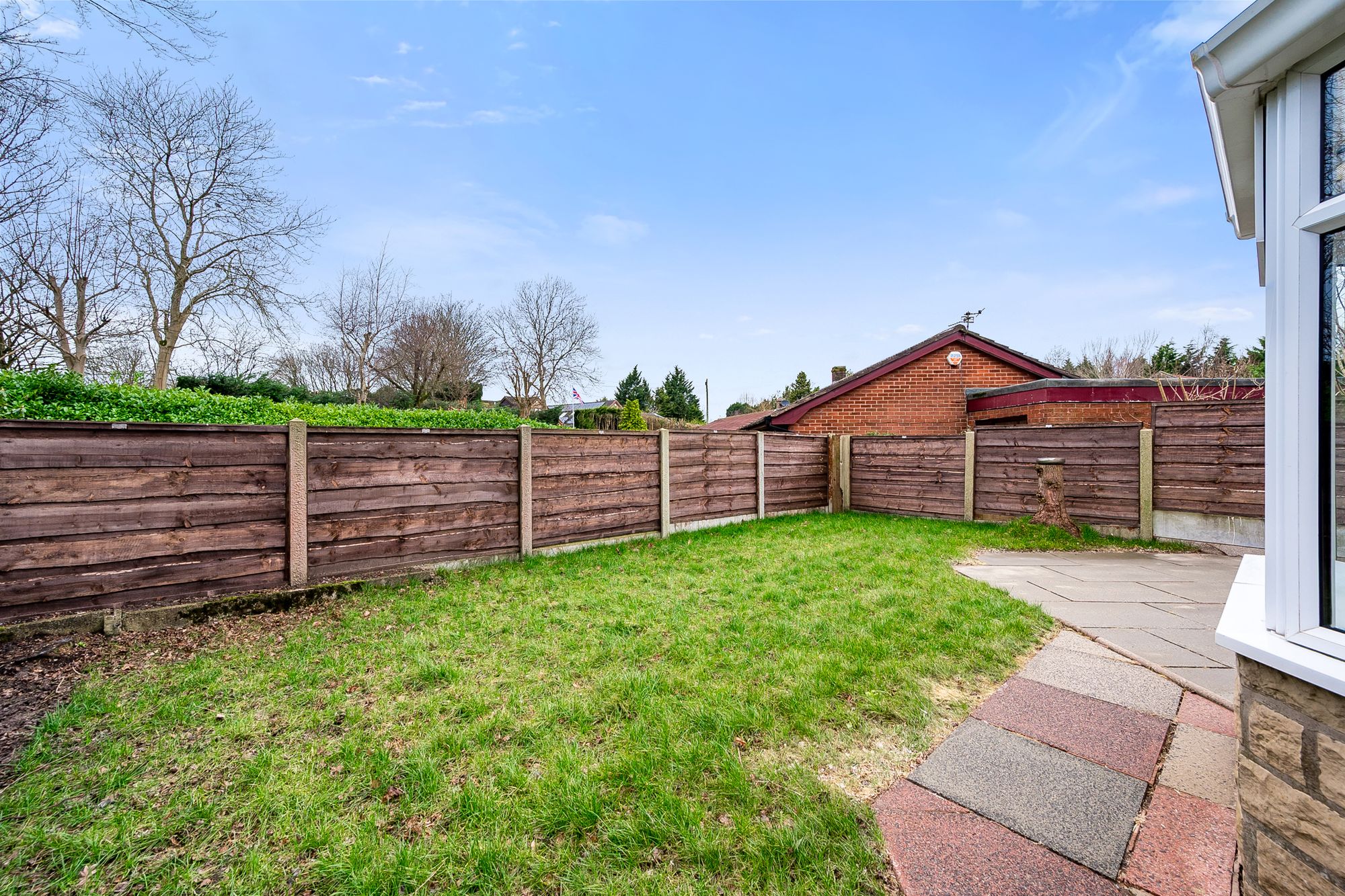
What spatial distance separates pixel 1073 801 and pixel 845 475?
27.3 ft

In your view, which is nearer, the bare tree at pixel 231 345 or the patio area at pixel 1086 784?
the patio area at pixel 1086 784

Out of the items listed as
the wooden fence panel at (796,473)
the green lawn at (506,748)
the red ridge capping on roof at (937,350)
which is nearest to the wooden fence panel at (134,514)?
the green lawn at (506,748)

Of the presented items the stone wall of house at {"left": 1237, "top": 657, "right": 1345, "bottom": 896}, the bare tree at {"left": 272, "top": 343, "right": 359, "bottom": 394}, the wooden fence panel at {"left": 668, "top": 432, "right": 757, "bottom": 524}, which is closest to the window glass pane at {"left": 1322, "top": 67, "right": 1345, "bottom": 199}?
the stone wall of house at {"left": 1237, "top": 657, "right": 1345, "bottom": 896}

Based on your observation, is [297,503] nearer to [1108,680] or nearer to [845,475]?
[1108,680]

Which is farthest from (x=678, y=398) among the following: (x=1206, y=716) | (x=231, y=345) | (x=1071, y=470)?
(x=1206, y=716)

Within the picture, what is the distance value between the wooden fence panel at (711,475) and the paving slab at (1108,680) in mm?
4851

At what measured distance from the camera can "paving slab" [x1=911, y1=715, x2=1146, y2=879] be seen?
1534mm

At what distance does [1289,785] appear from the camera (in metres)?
1.20

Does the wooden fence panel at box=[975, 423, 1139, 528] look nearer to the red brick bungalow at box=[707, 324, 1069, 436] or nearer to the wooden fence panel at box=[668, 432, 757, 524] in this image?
the red brick bungalow at box=[707, 324, 1069, 436]

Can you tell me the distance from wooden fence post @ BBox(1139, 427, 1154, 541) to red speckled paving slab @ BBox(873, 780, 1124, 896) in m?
7.15

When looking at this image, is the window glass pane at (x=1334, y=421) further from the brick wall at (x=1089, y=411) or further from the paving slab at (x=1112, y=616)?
the brick wall at (x=1089, y=411)

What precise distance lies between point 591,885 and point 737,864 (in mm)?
437

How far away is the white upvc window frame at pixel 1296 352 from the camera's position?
121 centimetres

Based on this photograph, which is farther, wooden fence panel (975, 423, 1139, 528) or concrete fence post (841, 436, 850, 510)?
concrete fence post (841, 436, 850, 510)
